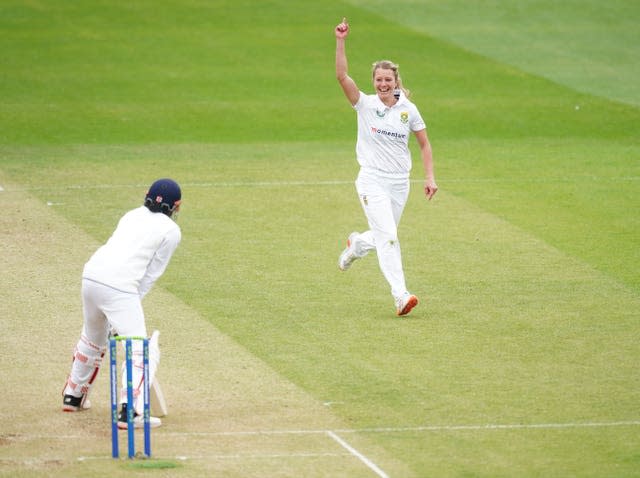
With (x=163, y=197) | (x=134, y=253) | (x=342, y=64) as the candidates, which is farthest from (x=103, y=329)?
(x=342, y=64)

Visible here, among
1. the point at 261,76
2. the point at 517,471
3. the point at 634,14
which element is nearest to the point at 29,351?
the point at 517,471

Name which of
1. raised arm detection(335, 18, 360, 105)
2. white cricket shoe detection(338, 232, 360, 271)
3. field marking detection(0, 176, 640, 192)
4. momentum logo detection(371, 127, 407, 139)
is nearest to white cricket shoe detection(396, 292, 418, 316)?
white cricket shoe detection(338, 232, 360, 271)

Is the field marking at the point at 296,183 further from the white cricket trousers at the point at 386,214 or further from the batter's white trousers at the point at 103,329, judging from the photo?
the batter's white trousers at the point at 103,329

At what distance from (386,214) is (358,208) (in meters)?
5.40

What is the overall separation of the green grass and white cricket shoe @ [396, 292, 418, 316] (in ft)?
0.35

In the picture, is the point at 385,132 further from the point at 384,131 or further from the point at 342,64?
the point at 342,64

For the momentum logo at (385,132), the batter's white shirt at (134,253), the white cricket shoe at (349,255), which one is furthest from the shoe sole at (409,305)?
the batter's white shirt at (134,253)

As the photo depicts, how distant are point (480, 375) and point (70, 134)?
48.4ft

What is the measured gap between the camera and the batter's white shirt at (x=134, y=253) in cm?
1025

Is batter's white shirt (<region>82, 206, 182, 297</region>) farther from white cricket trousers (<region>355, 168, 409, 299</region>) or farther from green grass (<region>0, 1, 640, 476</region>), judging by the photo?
white cricket trousers (<region>355, 168, 409, 299</region>)

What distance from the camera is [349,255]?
14711 mm

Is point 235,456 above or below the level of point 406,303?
below

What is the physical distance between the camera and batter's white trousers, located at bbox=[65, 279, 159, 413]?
10.1 meters

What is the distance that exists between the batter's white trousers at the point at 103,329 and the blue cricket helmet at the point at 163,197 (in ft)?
2.29
